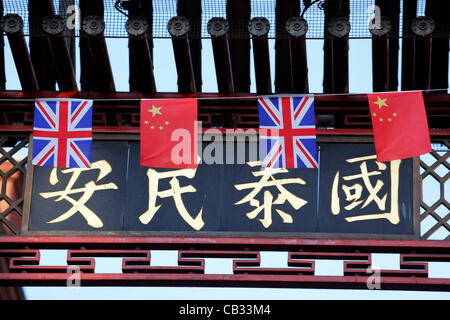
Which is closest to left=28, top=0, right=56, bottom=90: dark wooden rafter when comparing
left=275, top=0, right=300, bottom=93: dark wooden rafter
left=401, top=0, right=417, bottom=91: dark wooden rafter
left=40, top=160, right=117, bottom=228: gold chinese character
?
left=40, top=160, right=117, bottom=228: gold chinese character

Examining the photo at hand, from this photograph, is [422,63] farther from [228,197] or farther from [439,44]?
[228,197]

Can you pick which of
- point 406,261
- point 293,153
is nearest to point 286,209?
point 293,153

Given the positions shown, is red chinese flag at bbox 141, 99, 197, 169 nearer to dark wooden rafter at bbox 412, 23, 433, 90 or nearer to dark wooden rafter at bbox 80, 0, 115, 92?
dark wooden rafter at bbox 80, 0, 115, 92

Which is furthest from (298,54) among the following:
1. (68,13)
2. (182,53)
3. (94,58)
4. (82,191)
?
(82,191)

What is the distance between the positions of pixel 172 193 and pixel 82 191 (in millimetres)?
1074

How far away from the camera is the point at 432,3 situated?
11602mm

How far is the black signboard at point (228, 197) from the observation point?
11594mm

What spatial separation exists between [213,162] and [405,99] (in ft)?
7.82

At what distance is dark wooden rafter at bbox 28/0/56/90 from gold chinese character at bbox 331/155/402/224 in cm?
371

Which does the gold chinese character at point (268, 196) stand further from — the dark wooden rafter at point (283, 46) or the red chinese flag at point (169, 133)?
the dark wooden rafter at point (283, 46)

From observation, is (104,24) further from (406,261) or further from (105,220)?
(406,261)

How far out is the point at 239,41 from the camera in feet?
38.4

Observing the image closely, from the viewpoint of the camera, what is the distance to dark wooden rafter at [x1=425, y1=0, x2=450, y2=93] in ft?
37.8
